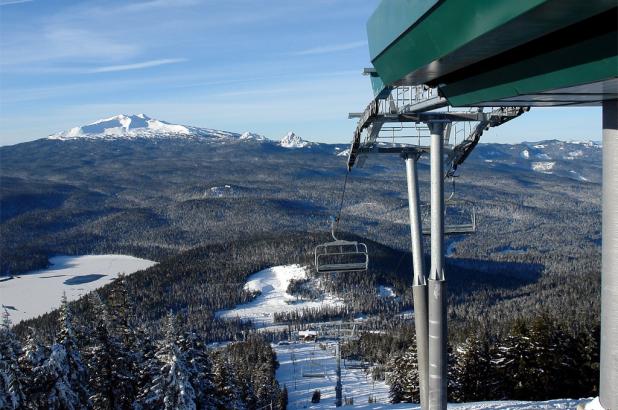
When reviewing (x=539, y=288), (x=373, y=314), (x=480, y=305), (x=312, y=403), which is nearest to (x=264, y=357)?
(x=312, y=403)

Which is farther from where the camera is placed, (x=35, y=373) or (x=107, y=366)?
(x=107, y=366)

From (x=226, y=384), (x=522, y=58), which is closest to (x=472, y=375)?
(x=226, y=384)

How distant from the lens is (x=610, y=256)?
15.6ft

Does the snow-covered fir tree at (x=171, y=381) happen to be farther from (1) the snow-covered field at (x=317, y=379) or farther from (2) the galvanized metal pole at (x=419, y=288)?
(1) the snow-covered field at (x=317, y=379)

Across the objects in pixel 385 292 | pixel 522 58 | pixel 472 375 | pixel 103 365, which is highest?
pixel 522 58

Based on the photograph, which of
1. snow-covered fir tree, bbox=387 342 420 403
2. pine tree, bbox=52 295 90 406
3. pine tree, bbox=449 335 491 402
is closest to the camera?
pine tree, bbox=52 295 90 406

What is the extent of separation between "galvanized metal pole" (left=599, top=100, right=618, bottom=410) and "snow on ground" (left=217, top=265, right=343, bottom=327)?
15179 centimetres

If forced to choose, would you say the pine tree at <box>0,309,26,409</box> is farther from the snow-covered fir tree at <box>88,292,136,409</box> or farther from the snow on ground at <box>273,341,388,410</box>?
the snow on ground at <box>273,341,388,410</box>

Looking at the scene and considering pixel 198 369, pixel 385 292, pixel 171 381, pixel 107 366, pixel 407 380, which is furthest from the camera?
pixel 385 292

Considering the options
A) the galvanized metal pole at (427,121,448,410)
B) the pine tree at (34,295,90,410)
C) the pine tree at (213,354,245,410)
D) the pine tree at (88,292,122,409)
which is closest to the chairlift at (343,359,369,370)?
the pine tree at (213,354,245,410)

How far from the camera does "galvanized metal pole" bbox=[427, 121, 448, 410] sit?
894 centimetres

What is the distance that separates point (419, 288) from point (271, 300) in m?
165

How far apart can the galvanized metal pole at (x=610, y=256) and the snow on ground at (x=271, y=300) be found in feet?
498

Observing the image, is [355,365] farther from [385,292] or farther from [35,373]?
[35,373]
